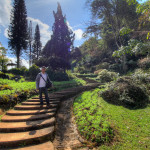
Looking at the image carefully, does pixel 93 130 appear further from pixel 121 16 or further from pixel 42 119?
pixel 121 16

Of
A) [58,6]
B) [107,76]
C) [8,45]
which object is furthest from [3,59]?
[107,76]

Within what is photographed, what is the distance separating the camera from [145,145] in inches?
85.5

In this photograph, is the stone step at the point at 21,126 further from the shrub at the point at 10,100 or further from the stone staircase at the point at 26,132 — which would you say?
the shrub at the point at 10,100

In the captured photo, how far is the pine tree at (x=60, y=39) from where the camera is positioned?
1588 cm

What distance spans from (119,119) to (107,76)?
753 centimetres

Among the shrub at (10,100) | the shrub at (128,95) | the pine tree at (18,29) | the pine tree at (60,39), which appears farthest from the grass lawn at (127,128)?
the pine tree at (18,29)

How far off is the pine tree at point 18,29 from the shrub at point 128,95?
1817cm

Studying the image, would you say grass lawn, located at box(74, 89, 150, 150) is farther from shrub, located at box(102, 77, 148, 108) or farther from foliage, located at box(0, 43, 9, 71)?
foliage, located at box(0, 43, 9, 71)

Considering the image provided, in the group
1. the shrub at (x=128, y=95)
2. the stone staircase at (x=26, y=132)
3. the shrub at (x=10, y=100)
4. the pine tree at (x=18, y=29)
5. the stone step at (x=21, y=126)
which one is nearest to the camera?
the stone staircase at (x=26, y=132)

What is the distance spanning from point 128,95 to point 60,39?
13966 millimetres

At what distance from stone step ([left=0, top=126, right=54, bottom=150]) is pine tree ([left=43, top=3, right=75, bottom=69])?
1399 centimetres

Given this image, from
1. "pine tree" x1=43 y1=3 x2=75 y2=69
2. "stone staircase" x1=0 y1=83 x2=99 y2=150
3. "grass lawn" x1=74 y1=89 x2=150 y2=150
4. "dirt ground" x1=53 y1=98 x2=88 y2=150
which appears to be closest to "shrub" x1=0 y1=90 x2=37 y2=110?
"stone staircase" x1=0 y1=83 x2=99 y2=150

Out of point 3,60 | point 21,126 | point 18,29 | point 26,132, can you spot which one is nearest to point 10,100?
point 21,126

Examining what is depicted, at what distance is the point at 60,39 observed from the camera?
16094 millimetres
